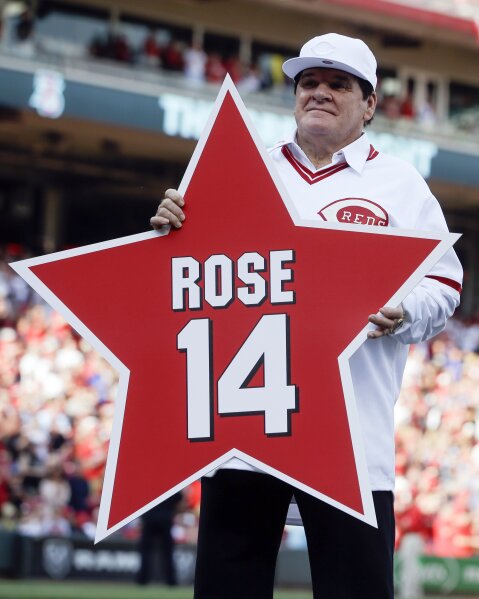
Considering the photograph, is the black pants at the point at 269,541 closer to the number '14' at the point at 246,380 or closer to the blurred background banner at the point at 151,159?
the number '14' at the point at 246,380

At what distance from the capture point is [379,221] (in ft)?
11.9

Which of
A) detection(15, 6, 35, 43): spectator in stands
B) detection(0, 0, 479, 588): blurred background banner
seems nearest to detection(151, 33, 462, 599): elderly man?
detection(0, 0, 479, 588): blurred background banner

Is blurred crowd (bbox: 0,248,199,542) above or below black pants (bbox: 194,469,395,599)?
above

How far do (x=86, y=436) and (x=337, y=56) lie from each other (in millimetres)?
10900

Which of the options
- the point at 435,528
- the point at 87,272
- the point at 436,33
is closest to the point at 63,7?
the point at 436,33

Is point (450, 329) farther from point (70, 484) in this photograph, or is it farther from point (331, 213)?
point (331, 213)

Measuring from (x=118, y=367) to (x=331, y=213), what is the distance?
69 cm

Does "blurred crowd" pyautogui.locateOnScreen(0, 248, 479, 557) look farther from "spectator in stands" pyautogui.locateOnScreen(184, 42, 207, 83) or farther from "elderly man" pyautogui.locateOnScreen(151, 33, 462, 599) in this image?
"elderly man" pyautogui.locateOnScreen(151, 33, 462, 599)

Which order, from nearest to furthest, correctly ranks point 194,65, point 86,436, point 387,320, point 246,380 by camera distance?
1. point 387,320
2. point 246,380
3. point 86,436
4. point 194,65

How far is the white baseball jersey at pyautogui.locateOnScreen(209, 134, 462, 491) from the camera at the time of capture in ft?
11.6

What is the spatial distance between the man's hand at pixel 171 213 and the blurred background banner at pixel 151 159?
943 centimetres

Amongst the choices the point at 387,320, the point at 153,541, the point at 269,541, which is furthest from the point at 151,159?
the point at 387,320

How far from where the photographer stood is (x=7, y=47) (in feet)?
62.6

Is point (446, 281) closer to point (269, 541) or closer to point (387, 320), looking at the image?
point (387, 320)
